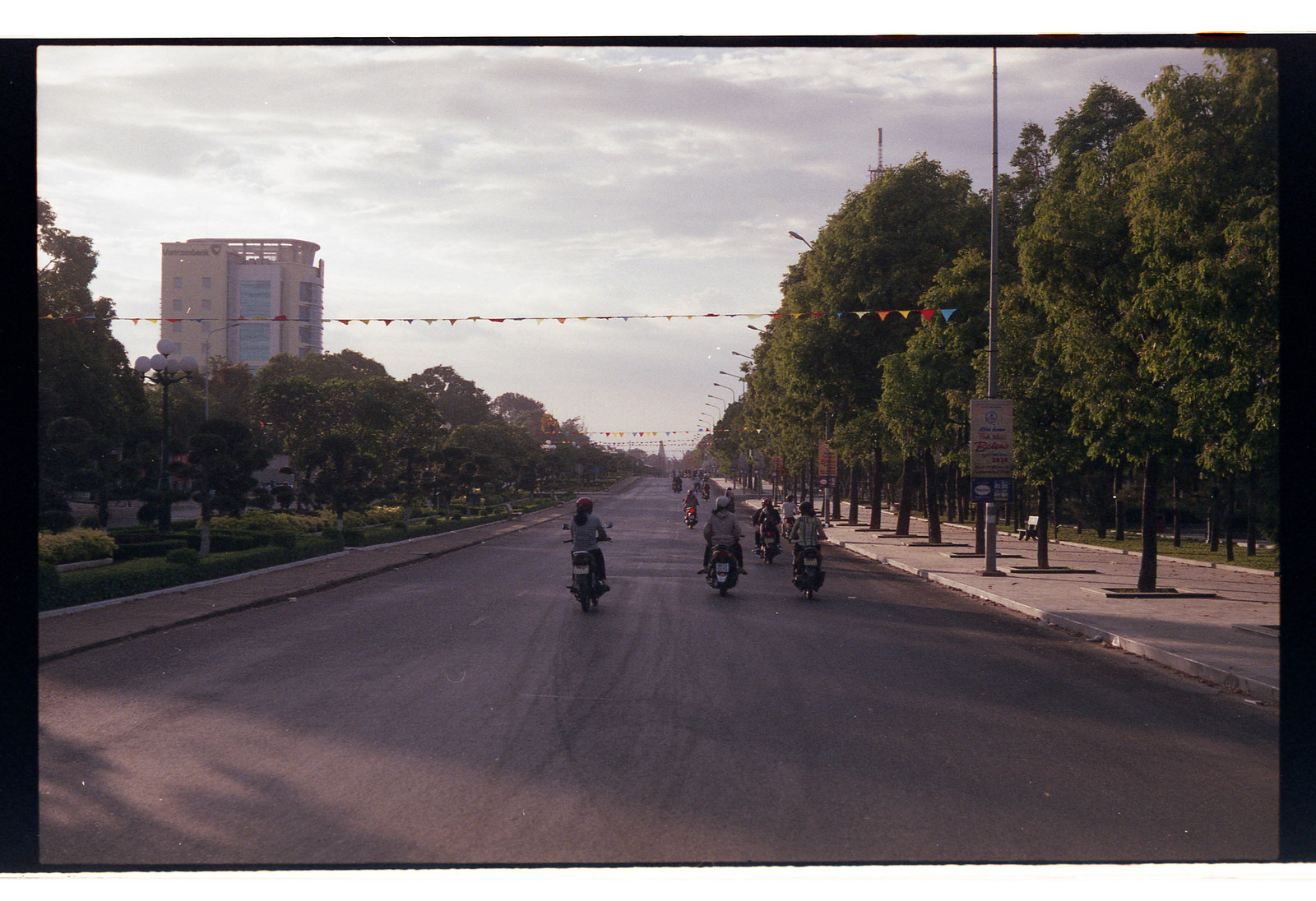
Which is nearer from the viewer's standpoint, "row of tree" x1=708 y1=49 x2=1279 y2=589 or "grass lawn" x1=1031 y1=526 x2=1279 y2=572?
"row of tree" x1=708 y1=49 x2=1279 y2=589

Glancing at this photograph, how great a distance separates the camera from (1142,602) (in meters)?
16.6

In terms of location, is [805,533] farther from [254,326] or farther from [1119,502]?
[254,326]

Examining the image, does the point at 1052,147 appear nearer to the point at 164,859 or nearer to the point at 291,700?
the point at 291,700

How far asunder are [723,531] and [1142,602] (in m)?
7.24

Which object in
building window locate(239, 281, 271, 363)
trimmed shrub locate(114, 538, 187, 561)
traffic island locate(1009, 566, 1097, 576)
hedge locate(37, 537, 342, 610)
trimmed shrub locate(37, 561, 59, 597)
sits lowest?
traffic island locate(1009, 566, 1097, 576)

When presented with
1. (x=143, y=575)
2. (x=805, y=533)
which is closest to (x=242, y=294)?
(x=143, y=575)

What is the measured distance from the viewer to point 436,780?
21.0 feet

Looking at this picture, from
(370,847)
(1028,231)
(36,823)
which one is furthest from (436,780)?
(1028,231)

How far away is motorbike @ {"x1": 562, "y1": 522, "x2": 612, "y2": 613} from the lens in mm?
15156

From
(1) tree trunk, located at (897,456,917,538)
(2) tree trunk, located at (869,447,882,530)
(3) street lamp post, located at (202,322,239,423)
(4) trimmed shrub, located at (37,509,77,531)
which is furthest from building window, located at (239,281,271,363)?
(4) trimmed shrub, located at (37,509,77,531)

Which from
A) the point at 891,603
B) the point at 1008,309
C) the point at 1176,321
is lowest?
the point at 891,603

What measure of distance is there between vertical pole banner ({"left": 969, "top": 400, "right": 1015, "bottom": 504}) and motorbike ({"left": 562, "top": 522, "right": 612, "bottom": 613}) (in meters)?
9.04

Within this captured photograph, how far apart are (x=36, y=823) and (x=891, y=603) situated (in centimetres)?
1381

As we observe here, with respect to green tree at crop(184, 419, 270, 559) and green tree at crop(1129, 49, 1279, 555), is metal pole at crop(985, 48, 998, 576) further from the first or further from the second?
green tree at crop(184, 419, 270, 559)
